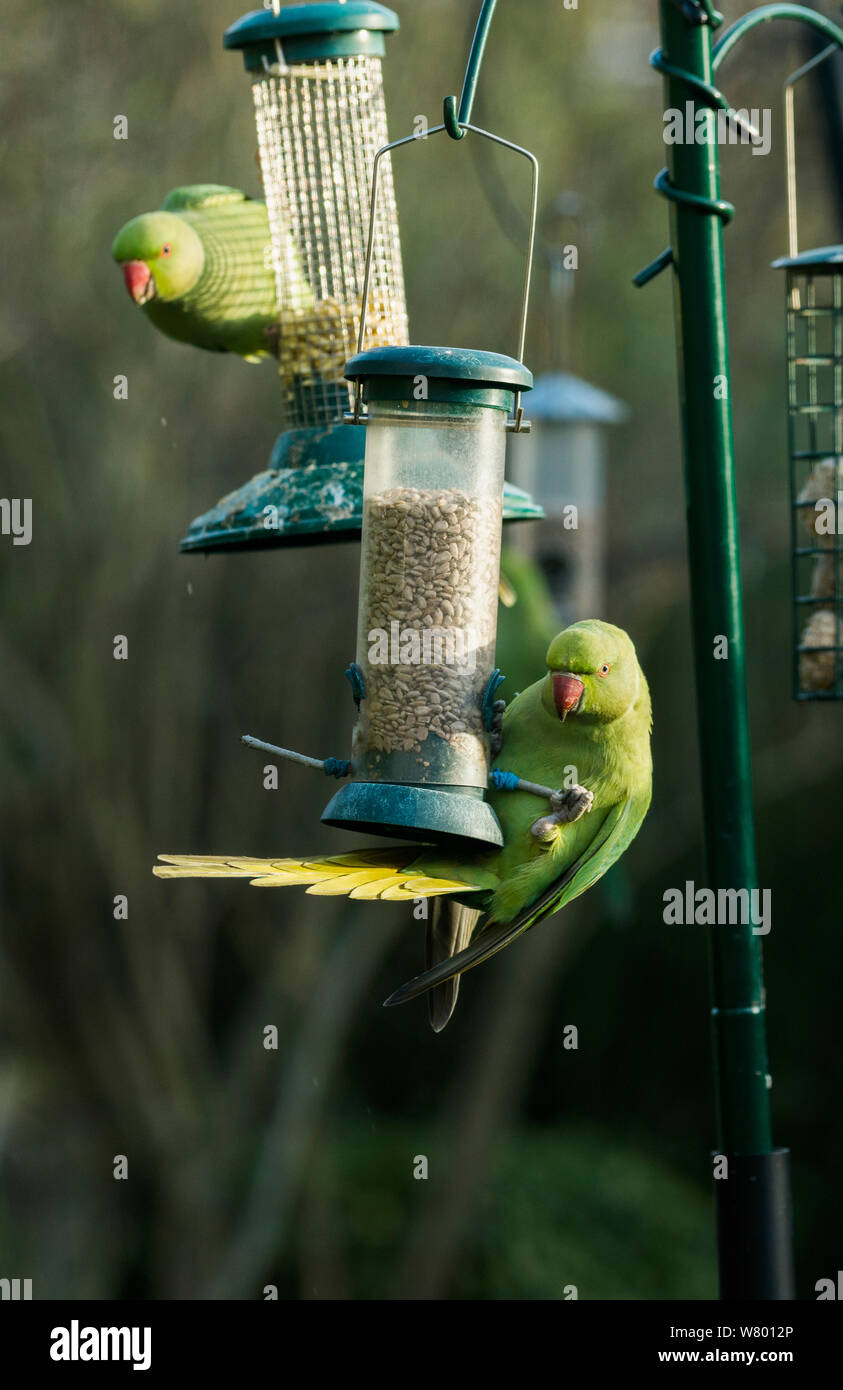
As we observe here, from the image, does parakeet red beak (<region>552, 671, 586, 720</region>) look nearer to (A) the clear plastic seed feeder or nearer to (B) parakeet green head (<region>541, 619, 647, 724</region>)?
(B) parakeet green head (<region>541, 619, 647, 724</region>)

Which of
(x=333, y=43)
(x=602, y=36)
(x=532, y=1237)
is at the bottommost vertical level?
(x=532, y=1237)

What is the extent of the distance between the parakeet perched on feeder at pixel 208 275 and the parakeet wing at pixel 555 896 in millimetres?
1651

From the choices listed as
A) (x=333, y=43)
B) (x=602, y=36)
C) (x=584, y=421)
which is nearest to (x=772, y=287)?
(x=602, y=36)

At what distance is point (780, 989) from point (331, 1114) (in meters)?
3.58

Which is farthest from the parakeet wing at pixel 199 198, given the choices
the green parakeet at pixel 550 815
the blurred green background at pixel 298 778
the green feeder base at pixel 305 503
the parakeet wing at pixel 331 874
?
the blurred green background at pixel 298 778

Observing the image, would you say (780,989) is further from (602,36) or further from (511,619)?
(602,36)

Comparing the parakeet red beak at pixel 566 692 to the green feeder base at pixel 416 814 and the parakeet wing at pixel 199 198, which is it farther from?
the parakeet wing at pixel 199 198

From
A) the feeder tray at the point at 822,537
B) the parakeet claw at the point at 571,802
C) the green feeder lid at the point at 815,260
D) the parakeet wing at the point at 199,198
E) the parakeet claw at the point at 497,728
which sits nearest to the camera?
the parakeet claw at the point at 571,802

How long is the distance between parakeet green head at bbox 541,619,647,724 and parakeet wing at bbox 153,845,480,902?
0.41 m

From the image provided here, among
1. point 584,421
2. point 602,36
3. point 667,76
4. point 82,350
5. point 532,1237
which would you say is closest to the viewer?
point 667,76

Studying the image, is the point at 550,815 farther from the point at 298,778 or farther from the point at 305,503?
the point at 298,778

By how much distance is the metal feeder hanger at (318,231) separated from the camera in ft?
11.2

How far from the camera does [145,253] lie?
3795 millimetres
